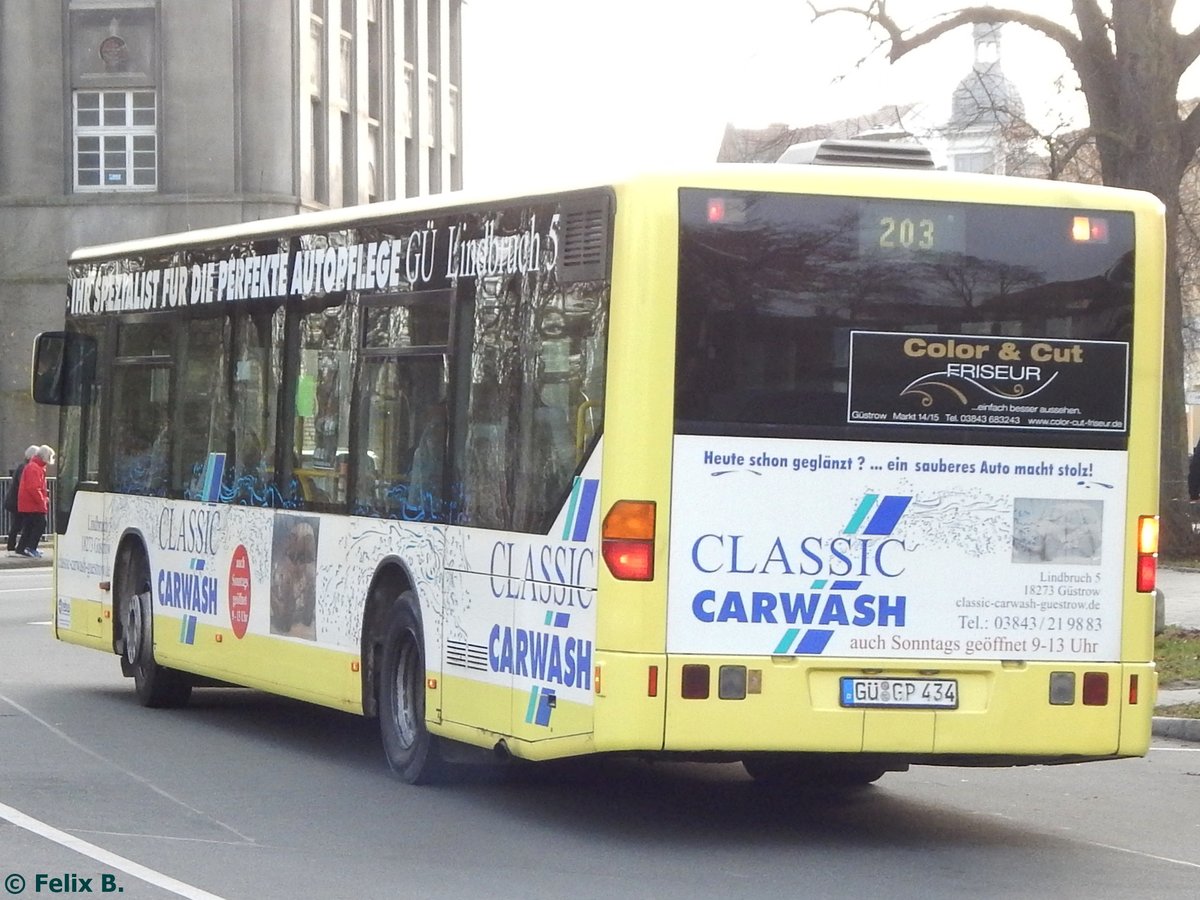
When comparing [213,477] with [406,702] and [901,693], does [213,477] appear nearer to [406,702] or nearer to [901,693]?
[406,702]

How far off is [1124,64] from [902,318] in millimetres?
19083

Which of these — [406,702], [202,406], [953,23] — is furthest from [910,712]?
[953,23]

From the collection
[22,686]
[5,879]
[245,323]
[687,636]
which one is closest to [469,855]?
[687,636]

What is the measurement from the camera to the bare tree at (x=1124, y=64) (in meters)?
26.7

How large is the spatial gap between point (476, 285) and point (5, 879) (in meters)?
3.69

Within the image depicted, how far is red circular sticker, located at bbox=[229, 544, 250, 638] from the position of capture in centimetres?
1323

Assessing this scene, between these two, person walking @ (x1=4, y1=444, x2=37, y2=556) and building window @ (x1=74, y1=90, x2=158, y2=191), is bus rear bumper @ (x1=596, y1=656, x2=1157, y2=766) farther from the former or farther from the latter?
building window @ (x1=74, y1=90, x2=158, y2=191)

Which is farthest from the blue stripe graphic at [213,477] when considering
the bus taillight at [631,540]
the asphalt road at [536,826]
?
the bus taillight at [631,540]

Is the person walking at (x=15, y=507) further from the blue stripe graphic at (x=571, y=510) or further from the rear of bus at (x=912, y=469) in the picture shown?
the rear of bus at (x=912, y=469)

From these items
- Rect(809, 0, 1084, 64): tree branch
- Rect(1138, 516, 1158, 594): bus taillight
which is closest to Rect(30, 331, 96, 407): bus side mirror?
Rect(1138, 516, 1158, 594): bus taillight

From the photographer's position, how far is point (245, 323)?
13492 mm

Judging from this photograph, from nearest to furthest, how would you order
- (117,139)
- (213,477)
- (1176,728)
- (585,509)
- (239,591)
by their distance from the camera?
(585,509), (239,591), (213,477), (1176,728), (117,139)

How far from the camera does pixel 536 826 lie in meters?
9.93

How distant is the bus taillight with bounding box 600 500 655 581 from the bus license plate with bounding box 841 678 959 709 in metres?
0.95
